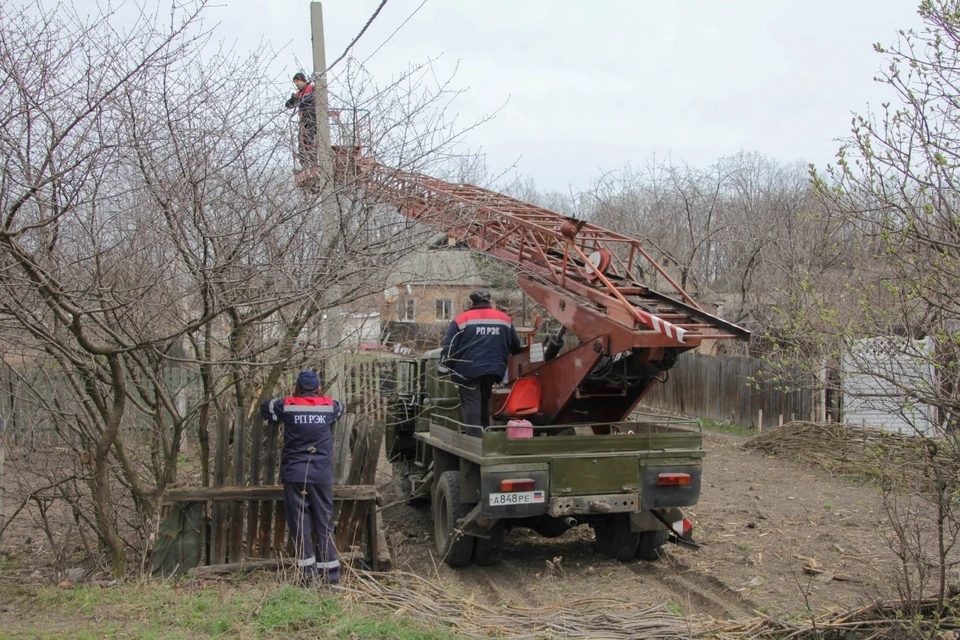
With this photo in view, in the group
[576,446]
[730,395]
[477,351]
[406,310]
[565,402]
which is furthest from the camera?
[730,395]

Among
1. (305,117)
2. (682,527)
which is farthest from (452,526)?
(305,117)

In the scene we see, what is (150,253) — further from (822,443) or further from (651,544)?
(822,443)

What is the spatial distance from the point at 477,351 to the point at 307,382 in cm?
196

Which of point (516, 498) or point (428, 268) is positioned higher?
point (428, 268)

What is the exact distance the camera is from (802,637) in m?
5.36

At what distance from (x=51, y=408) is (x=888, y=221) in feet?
22.7

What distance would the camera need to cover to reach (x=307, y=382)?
7590 millimetres

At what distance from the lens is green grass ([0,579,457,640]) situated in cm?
557

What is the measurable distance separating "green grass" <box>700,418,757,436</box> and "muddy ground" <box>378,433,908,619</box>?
715cm

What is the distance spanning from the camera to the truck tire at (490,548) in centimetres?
837

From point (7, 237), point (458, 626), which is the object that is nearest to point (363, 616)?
point (458, 626)

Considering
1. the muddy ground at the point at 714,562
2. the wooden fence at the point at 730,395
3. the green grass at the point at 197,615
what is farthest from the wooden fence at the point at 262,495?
the wooden fence at the point at 730,395

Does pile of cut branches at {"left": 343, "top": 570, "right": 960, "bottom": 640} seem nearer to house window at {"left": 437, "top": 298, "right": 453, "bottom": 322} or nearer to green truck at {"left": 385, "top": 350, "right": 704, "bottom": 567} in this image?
green truck at {"left": 385, "top": 350, "right": 704, "bottom": 567}

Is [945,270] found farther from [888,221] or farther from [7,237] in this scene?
[7,237]
